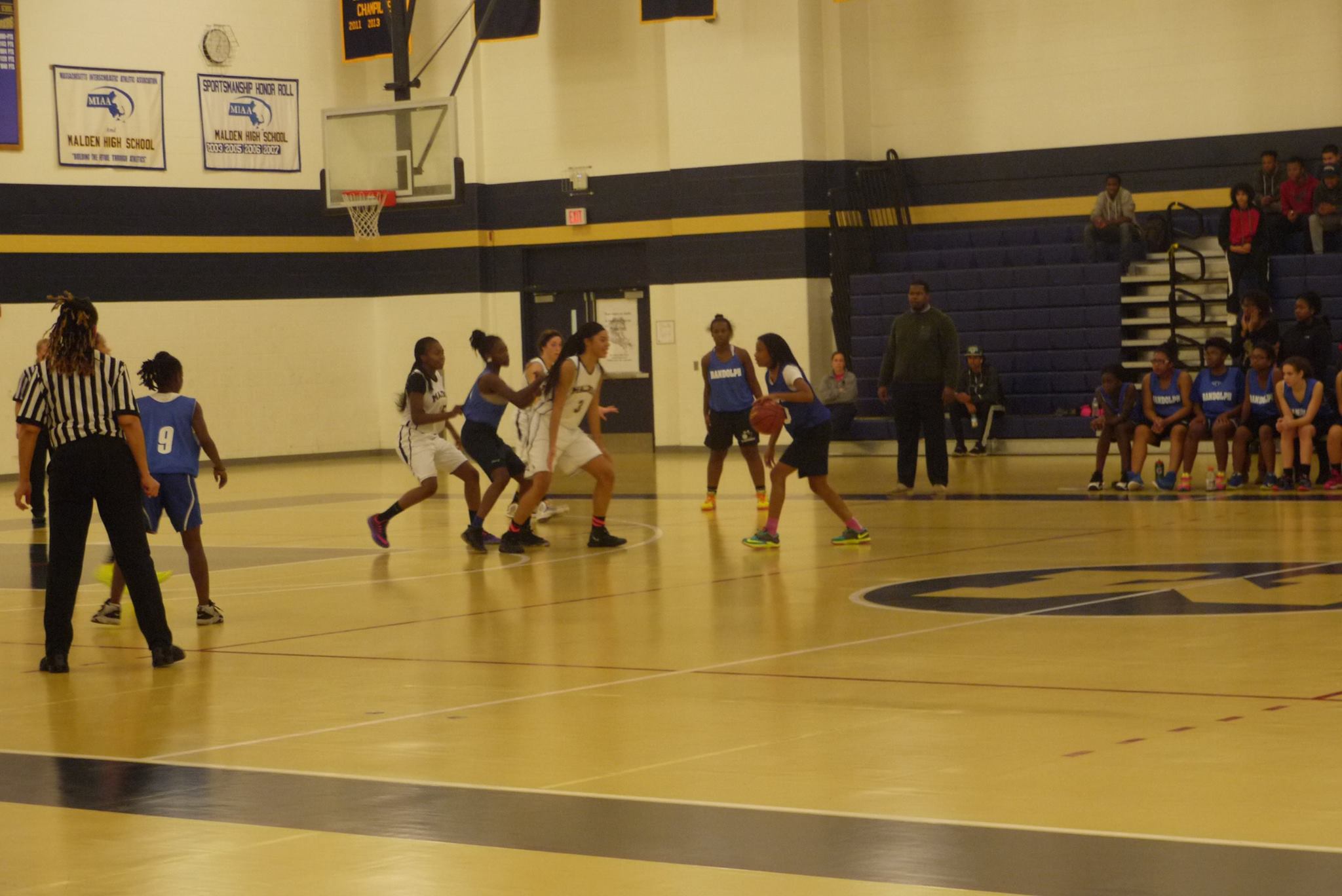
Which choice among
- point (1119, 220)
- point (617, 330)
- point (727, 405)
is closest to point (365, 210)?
point (617, 330)

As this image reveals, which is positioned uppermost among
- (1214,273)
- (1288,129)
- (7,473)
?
(1288,129)

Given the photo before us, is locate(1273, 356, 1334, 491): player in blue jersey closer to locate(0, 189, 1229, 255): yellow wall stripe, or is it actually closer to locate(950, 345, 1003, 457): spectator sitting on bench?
locate(950, 345, 1003, 457): spectator sitting on bench

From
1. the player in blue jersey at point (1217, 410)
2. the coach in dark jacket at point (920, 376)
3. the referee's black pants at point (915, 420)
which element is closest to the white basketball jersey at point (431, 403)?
the coach in dark jacket at point (920, 376)

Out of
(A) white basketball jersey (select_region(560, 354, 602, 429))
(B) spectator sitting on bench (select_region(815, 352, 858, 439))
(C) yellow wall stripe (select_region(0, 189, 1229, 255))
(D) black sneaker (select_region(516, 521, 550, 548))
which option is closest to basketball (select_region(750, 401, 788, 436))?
(A) white basketball jersey (select_region(560, 354, 602, 429))

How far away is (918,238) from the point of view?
26375mm

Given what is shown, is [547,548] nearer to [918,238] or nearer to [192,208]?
[918,238]

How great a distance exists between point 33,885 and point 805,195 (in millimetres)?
21569

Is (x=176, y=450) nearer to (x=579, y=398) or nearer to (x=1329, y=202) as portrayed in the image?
(x=579, y=398)

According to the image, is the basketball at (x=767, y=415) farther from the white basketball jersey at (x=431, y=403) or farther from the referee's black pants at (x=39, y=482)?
the referee's black pants at (x=39, y=482)

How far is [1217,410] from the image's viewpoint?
17.5 metres

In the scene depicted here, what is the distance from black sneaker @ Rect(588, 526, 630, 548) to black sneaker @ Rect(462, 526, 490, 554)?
767mm

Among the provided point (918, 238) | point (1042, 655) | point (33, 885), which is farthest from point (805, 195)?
point (33, 885)

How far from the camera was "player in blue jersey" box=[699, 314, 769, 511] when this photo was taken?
16.8 metres

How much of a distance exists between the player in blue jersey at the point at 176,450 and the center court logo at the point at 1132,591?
359 cm
